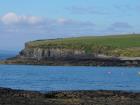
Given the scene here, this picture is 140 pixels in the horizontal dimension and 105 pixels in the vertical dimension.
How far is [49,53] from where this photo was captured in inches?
7156

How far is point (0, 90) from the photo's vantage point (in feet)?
129

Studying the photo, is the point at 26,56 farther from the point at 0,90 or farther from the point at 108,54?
the point at 0,90

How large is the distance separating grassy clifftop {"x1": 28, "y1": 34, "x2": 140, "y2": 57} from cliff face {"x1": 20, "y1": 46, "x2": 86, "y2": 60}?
2326mm

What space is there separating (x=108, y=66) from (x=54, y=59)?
16.9m

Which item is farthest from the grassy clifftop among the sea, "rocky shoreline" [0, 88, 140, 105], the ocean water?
"rocky shoreline" [0, 88, 140, 105]

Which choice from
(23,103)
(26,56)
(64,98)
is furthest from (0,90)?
(26,56)

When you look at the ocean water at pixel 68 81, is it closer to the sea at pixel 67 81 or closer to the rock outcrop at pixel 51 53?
the sea at pixel 67 81

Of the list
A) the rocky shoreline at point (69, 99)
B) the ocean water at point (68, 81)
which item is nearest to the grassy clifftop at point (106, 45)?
the ocean water at point (68, 81)

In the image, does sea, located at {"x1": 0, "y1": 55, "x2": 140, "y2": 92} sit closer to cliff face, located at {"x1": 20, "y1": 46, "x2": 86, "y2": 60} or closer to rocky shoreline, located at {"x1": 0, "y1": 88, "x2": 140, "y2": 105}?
rocky shoreline, located at {"x1": 0, "y1": 88, "x2": 140, "y2": 105}

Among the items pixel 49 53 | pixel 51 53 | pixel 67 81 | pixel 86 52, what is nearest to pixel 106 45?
pixel 86 52

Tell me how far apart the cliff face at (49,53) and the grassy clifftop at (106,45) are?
2.33 meters

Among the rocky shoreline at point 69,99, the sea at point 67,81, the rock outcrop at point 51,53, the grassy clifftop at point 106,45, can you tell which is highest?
the grassy clifftop at point 106,45

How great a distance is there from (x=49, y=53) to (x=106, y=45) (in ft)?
52.2

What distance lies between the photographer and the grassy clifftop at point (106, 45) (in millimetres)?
175125
